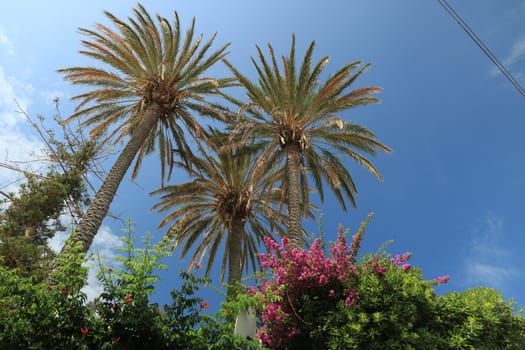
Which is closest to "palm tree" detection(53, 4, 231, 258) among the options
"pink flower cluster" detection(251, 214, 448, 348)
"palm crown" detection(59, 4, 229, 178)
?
"palm crown" detection(59, 4, 229, 178)

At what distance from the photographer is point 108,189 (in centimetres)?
1084

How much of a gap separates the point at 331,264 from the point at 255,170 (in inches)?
230

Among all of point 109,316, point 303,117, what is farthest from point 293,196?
point 109,316

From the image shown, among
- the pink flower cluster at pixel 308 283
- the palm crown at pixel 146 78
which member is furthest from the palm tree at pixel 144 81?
the pink flower cluster at pixel 308 283

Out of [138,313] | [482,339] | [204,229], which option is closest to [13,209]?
[204,229]

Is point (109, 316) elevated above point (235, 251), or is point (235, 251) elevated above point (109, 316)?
point (235, 251)

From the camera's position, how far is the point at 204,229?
55.9 feet

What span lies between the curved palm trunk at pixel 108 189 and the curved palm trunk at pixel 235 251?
17.7ft

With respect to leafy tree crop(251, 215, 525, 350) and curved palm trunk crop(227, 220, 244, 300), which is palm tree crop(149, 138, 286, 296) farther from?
leafy tree crop(251, 215, 525, 350)

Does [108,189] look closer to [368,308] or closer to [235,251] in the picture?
[235,251]

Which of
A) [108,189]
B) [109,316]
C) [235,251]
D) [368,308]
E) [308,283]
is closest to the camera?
[109,316]

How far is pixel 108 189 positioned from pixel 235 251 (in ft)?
19.7

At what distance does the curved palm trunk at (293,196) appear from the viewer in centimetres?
1108

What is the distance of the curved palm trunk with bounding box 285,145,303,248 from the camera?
11078mm
